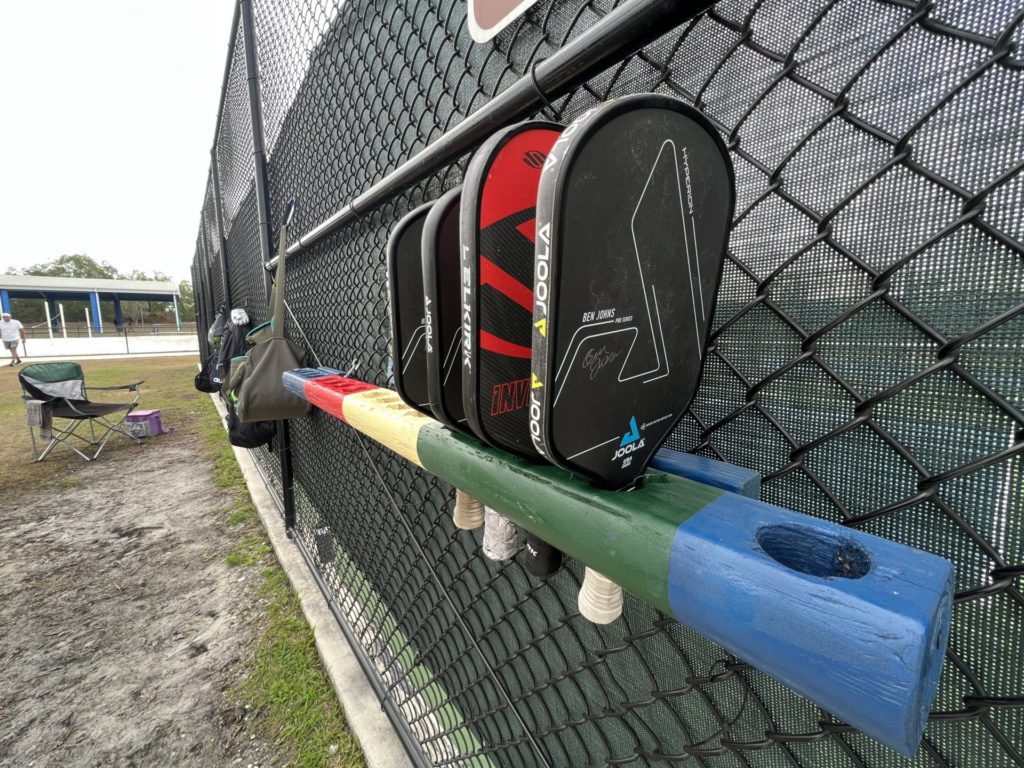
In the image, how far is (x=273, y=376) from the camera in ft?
6.67

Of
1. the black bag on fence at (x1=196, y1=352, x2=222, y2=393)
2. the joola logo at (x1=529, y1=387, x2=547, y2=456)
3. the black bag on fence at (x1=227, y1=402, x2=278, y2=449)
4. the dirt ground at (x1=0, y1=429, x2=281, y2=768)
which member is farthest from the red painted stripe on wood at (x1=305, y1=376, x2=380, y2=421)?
the black bag on fence at (x1=196, y1=352, x2=222, y2=393)

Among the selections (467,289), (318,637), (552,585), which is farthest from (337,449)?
(467,289)

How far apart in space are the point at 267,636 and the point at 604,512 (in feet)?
7.78

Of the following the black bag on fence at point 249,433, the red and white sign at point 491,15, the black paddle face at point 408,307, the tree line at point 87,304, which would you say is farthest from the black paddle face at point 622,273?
the tree line at point 87,304

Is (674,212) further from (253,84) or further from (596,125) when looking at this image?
(253,84)

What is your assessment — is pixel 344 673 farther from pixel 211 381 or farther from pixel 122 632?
pixel 211 381

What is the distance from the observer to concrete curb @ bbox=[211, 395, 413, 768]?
154cm

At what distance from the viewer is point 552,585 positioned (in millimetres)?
1085

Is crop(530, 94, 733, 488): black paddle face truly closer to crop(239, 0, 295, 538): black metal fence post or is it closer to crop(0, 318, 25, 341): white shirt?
crop(239, 0, 295, 538): black metal fence post

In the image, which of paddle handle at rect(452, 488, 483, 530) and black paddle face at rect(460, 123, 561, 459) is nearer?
black paddle face at rect(460, 123, 561, 459)

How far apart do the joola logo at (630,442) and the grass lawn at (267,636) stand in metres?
1.80

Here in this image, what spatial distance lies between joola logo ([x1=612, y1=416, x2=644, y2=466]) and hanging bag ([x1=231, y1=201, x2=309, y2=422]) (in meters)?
1.92
